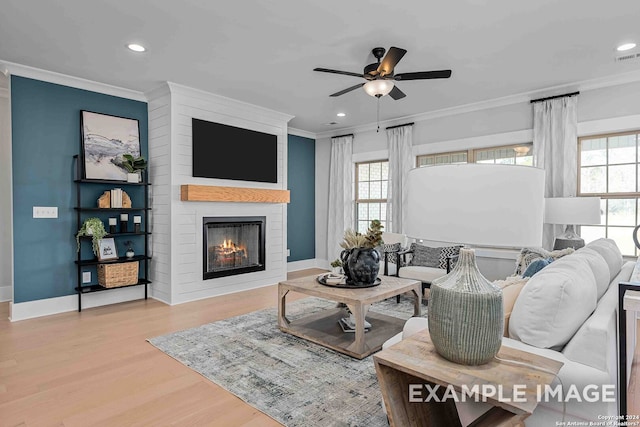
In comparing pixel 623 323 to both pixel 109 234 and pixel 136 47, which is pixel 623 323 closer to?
pixel 136 47

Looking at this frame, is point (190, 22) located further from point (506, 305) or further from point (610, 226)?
point (610, 226)

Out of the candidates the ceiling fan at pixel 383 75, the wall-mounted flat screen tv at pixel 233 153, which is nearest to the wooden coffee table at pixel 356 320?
the ceiling fan at pixel 383 75

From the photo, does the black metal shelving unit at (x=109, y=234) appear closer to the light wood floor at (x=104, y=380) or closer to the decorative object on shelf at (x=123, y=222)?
the decorative object on shelf at (x=123, y=222)

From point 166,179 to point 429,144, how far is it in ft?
12.6

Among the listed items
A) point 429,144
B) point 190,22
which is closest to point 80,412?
point 190,22

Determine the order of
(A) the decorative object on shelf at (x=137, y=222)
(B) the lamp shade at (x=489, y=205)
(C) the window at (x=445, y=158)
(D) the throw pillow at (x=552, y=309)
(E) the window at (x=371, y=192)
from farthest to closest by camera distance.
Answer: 1. (E) the window at (x=371, y=192)
2. (C) the window at (x=445, y=158)
3. (A) the decorative object on shelf at (x=137, y=222)
4. (D) the throw pillow at (x=552, y=309)
5. (B) the lamp shade at (x=489, y=205)

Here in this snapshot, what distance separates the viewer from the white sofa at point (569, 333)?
1.36 metres

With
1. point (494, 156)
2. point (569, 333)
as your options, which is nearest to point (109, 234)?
point (569, 333)

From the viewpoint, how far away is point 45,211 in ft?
13.0

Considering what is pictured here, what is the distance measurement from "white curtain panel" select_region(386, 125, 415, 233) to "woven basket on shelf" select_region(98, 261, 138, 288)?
3.79 meters

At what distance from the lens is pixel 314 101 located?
5008 mm

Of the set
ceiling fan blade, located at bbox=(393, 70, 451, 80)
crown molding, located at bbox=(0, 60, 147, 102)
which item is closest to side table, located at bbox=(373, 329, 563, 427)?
ceiling fan blade, located at bbox=(393, 70, 451, 80)

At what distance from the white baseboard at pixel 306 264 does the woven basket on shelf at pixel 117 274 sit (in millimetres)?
2956

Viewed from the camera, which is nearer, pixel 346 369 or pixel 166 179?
pixel 346 369
